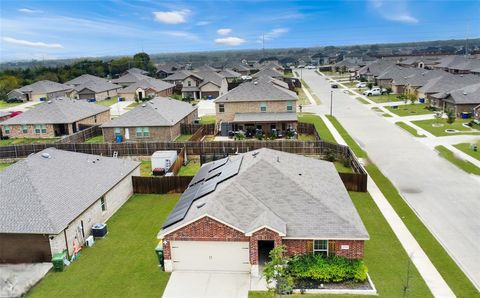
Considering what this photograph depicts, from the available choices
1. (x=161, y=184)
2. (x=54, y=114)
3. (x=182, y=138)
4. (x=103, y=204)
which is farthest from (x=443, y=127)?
(x=54, y=114)

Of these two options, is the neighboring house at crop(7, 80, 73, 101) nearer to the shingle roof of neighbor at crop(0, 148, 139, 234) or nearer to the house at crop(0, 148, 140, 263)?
the shingle roof of neighbor at crop(0, 148, 139, 234)

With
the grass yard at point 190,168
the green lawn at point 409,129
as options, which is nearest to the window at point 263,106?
the grass yard at point 190,168

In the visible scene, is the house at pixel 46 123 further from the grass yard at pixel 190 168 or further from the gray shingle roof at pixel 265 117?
the grass yard at pixel 190 168

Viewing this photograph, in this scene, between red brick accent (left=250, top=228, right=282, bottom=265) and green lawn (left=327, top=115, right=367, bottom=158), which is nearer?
red brick accent (left=250, top=228, right=282, bottom=265)

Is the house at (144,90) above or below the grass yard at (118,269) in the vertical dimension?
above

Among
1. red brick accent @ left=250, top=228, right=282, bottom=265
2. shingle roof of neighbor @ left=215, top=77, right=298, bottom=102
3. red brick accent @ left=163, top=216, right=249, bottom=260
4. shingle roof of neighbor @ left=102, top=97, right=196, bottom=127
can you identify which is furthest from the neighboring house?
red brick accent @ left=250, top=228, right=282, bottom=265
